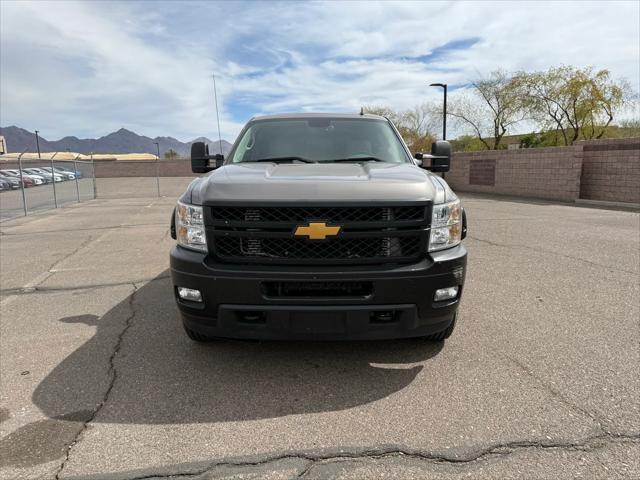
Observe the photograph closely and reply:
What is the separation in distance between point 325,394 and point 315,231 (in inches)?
42.3

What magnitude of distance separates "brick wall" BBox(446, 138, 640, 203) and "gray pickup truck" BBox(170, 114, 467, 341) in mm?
15526

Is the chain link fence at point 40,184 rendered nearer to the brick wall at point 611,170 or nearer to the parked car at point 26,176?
the parked car at point 26,176

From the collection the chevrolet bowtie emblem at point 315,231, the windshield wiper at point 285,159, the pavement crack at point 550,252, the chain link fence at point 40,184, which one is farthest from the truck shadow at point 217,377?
the chain link fence at point 40,184

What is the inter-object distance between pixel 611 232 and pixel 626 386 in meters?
7.48

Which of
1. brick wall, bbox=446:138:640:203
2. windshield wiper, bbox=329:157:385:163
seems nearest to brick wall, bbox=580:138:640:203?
brick wall, bbox=446:138:640:203

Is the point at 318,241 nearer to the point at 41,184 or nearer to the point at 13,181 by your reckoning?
the point at 13,181

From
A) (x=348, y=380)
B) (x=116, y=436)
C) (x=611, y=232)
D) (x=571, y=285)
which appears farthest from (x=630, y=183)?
(x=116, y=436)

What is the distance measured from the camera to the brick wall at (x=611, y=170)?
1505cm

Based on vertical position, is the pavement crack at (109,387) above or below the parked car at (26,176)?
below

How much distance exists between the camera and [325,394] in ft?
9.64

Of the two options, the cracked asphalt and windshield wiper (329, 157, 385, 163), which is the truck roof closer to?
windshield wiper (329, 157, 385, 163)

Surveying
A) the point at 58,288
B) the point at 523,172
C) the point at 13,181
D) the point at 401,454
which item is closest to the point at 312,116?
the point at 401,454

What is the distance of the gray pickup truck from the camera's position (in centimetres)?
279

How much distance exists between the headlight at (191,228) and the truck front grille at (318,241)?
0.22 ft
